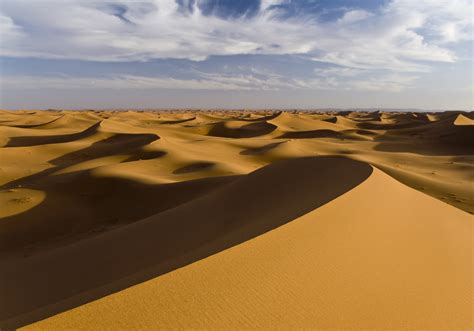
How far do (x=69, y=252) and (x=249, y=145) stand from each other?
20.3 metres

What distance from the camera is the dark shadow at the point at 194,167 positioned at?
16553 millimetres

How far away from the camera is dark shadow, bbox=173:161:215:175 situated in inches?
652

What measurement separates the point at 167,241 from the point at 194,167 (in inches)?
431

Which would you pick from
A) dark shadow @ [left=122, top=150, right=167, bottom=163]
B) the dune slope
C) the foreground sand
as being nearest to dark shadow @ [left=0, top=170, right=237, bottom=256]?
the foreground sand

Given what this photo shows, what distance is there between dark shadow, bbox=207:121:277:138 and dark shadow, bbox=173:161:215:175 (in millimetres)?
22419

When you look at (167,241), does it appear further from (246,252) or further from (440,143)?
(440,143)

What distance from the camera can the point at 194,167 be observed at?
17156 mm

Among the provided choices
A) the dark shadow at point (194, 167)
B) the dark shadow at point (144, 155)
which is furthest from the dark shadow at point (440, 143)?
the dark shadow at point (144, 155)

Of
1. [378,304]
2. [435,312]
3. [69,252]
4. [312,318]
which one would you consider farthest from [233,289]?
[69,252]

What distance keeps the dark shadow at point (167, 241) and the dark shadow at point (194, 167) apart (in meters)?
7.44

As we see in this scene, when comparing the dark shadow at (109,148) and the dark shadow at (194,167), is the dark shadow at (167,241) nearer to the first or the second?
the dark shadow at (194,167)

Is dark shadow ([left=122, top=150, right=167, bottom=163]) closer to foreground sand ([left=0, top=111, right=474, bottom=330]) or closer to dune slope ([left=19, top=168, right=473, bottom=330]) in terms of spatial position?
foreground sand ([left=0, top=111, right=474, bottom=330])

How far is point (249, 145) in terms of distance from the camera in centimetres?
2622

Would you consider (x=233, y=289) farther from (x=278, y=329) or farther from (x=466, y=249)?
(x=466, y=249)
